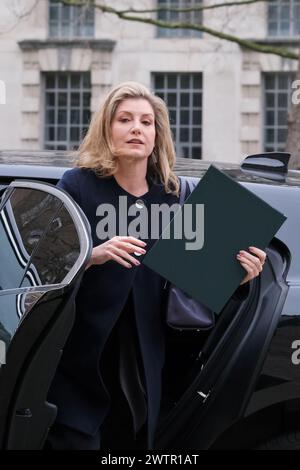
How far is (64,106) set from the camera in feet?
74.5

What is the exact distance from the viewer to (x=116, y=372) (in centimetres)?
314

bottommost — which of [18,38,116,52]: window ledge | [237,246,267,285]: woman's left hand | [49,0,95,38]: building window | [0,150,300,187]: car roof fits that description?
[237,246,267,285]: woman's left hand

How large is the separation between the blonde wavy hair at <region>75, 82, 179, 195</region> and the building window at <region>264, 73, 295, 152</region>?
19232 mm

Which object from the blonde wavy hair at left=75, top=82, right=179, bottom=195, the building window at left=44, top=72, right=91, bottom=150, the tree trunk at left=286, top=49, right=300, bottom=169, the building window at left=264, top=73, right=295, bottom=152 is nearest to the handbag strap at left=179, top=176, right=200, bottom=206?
the blonde wavy hair at left=75, top=82, right=179, bottom=195

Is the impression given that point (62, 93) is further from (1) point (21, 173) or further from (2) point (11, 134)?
(1) point (21, 173)

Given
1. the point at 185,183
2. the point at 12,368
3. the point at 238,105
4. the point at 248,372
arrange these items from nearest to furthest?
the point at 12,368 → the point at 248,372 → the point at 185,183 → the point at 238,105

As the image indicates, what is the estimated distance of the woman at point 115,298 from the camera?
→ 3.00 m

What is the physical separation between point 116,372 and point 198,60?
63.7 feet

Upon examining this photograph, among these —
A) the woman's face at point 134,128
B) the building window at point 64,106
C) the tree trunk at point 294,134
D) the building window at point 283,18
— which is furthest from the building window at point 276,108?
the woman's face at point 134,128

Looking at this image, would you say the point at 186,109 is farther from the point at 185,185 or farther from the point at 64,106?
the point at 185,185

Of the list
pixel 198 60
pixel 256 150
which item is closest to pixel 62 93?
pixel 198 60

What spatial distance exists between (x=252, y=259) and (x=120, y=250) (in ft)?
1.44

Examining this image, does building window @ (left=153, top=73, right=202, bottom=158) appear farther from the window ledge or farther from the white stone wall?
the window ledge

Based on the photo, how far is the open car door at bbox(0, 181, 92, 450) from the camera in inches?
109
